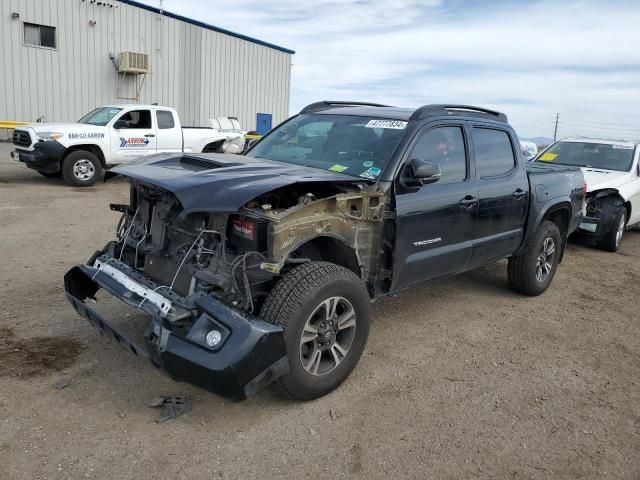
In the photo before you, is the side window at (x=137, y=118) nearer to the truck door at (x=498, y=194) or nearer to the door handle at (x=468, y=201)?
the truck door at (x=498, y=194)

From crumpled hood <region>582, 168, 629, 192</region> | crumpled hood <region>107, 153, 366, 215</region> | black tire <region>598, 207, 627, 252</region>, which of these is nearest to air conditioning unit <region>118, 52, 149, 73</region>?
crumpled hood <region>582, 168, 629, 192</region>

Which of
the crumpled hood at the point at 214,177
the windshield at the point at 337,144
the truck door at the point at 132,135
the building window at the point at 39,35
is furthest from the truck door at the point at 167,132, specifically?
the crumpled hood at the point at 214,177

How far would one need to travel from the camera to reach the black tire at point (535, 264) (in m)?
5.69

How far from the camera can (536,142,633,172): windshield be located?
9164 millimetres

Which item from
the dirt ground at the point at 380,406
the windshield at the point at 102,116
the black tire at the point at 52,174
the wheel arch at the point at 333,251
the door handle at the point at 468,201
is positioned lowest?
the dirt ground at the point at 380,406

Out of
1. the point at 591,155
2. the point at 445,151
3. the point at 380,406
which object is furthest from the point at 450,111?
the point at 591,155

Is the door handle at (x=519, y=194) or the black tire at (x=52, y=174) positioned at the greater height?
the door handle at (x=519, y=194)

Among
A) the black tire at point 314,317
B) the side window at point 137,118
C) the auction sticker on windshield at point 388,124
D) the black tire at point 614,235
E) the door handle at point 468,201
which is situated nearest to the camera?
the black tire at point 314,317

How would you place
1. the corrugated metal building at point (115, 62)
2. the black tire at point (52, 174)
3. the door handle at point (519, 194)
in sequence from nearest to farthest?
the door handle at point (519, 194), the black tire at point (52, 174), the corrugated metal building at point (115, 62)

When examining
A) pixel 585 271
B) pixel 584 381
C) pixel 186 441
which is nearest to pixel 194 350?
pixel 186 441

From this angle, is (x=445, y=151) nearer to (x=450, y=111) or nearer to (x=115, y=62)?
(x=450, y=111)

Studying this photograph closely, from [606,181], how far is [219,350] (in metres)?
7.53

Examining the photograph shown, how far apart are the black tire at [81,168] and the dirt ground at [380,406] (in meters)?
6.76

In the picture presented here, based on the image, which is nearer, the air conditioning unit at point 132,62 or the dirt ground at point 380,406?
the dirt ground at point 380,406
